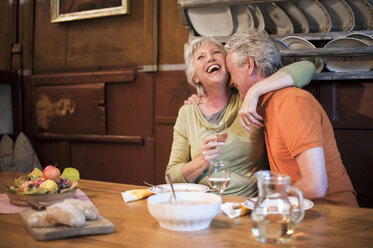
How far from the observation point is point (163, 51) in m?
3.26

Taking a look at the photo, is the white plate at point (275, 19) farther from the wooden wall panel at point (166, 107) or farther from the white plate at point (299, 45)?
the wooden wall panel at point (166, 107)

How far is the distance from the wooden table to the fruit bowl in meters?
0.09

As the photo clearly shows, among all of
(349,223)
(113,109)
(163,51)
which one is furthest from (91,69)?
(349,223)

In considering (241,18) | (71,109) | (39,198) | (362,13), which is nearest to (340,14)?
(362,13)

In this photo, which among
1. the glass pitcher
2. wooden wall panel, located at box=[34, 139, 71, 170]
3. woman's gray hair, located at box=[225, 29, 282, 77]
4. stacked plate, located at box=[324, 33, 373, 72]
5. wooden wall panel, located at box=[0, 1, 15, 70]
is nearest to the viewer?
the glass pitcher

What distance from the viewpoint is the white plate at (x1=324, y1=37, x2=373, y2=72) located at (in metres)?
2.37

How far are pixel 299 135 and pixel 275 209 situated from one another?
75 centimetres

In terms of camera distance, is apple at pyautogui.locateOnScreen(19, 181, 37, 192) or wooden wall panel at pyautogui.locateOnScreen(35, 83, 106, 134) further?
wooden wall panel at pyautogui.locateOnScreen(35, 83, 106, 134)

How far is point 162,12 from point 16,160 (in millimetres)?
1877

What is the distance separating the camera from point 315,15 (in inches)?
99.8

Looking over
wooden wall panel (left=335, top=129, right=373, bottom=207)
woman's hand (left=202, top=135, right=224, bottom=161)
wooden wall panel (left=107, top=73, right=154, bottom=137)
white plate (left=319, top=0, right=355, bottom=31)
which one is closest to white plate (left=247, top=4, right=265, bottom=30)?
white plate (left=319, top=0, right=355, bottom=31)

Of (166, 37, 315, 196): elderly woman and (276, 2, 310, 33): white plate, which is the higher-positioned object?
(276, 2, 310, 33): white plate

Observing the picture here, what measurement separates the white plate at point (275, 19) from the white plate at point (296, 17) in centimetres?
4

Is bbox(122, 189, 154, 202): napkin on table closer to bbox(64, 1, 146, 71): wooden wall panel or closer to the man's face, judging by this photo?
the man's face
